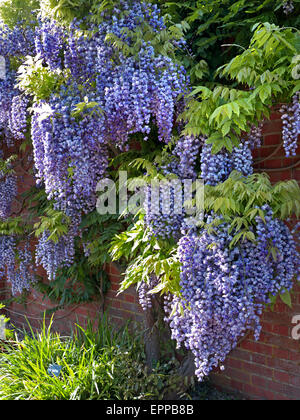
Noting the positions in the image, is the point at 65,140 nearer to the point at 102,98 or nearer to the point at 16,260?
the point at 102,98

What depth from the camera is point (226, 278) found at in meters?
2.20

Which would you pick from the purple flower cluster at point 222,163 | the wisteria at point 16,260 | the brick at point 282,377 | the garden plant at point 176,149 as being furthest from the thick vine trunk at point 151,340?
the wisteria at point 16,260

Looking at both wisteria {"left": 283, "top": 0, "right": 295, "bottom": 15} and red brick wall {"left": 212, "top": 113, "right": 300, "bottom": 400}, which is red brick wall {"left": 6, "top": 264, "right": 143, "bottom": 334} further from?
wisteria {"left": 283, "top": 0, "right": 295, "bottom": 15}

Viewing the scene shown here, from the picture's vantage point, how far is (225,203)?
2.24 m

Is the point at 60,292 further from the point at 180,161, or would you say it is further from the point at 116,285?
the point at 180,161

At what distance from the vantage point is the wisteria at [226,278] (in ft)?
7.31

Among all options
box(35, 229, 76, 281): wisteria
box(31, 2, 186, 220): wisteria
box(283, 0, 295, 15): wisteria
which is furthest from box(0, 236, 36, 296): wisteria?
box(283, 0, 295, 15): wisteria

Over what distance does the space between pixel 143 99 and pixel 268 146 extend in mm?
986

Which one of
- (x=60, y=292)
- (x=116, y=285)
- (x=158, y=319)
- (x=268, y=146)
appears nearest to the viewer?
(x=268, y=146)

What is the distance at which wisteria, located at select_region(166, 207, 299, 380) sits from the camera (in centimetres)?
223

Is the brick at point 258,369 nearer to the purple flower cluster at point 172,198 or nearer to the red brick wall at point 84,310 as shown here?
the red brick wall at point 84,310

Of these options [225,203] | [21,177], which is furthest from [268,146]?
[21,177]

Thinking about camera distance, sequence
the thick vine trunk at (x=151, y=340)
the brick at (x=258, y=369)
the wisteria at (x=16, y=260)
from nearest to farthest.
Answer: the brick at (x=258, y=369) < the thick vine trunk at (x=151, y=340) < the wisteria at (x=16, y=260)

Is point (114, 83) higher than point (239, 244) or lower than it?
higher
